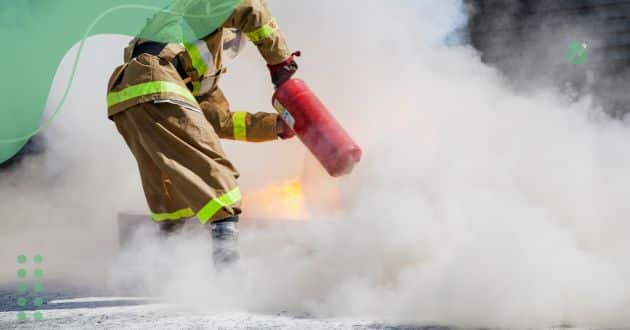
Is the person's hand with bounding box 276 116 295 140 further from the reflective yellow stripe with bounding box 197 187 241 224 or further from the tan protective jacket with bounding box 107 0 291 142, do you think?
the reflective yellow stripe with bounding box 197 187 241 224

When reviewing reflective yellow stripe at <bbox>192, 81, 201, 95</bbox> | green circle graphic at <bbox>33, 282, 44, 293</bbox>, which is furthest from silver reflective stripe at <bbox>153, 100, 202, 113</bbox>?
green circle graphic at <bbox>33, 282, 44, 293</bbox>

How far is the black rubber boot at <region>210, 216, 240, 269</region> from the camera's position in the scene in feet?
11.1

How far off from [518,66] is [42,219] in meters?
3.90

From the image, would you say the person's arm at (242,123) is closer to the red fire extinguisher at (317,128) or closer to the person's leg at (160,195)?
the red fire extinguisher at (317,128)

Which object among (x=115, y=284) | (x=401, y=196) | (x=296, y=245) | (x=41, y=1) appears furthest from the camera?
(x=41, y=1)

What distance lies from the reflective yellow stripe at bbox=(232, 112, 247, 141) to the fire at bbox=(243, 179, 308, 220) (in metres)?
0.52

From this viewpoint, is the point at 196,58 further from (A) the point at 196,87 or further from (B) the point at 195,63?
(A) the point at 196,87

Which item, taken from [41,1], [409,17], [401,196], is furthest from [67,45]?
[401,196]

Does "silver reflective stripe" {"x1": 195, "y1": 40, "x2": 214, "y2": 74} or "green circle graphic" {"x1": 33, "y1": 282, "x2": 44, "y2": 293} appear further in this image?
"green circle graphic" {"x1": 33, "y1": 282, "x2": 44, "y2": 293}

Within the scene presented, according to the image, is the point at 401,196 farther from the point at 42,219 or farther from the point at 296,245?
the point at 42,219

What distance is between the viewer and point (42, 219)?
668 centimetres

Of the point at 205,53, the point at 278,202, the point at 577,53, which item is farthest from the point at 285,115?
the point at 577,53

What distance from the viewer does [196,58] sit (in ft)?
11.8

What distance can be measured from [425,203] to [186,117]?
103cm
